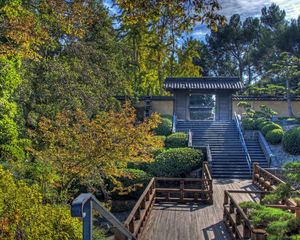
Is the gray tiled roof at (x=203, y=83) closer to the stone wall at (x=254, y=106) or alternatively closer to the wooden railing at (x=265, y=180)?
the stone wall at (x=254, y=106)

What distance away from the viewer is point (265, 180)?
41.1ft

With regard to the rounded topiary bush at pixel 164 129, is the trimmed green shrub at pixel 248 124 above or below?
above

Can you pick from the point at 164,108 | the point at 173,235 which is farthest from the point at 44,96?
the point at 164,108

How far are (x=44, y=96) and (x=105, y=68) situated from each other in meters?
4.47

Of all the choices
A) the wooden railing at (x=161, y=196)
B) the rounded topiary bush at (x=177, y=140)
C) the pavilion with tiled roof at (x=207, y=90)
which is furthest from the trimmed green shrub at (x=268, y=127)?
the wooden railing at (x=161, y=196)

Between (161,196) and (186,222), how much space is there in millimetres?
3667

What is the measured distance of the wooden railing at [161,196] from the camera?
6.89 m

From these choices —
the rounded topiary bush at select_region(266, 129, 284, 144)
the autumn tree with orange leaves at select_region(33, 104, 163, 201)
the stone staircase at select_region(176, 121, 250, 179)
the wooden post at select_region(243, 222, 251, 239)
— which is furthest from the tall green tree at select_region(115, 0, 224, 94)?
the rounded topiary bush at select_region(266, 129, 284, 144)

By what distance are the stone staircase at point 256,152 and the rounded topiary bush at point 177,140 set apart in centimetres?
385

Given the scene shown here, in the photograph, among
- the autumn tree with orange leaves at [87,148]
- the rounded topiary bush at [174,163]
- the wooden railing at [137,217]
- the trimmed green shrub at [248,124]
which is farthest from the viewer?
the trimmed green shrub at [248,124]

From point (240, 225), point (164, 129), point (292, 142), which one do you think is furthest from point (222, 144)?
point (240, 225)

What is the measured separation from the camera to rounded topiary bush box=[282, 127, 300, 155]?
54.4 ft

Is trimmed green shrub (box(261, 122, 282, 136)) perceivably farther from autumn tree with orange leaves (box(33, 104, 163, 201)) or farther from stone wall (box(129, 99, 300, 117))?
autumn tree with orange leaves (box(33, 104, 163, 201))

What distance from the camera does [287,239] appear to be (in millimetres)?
4629
